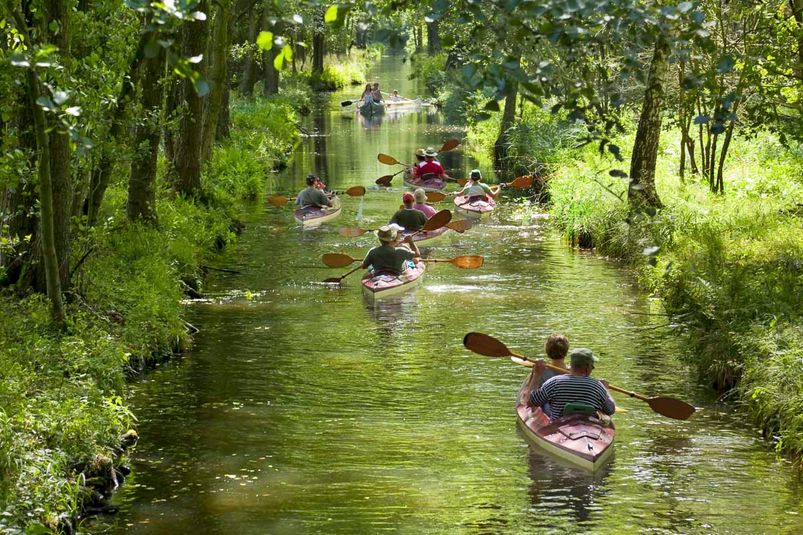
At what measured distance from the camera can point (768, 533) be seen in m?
8.61

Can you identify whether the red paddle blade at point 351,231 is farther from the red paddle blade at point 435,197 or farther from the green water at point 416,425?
the red paddle blade at point 435,197

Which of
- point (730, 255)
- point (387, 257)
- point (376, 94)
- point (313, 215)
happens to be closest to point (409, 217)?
point (313, 215)

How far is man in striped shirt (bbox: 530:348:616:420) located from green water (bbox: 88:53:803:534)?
18.1 inches

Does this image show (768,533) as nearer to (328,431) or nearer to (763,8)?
(328,431)

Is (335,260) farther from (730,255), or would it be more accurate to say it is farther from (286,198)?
(286,198)

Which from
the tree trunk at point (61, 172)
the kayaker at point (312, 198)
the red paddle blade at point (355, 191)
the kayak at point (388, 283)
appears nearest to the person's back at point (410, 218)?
the kayaker at point (312, 198)

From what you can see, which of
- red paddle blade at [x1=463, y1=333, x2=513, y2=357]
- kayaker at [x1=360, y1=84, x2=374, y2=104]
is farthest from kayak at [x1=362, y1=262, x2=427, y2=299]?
kayaker at [x1=360, y1=84, x2=374, y2=104]

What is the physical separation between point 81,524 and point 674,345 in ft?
27.2

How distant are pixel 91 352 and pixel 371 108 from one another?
40.2 meters

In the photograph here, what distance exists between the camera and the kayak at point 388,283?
17.5 metres

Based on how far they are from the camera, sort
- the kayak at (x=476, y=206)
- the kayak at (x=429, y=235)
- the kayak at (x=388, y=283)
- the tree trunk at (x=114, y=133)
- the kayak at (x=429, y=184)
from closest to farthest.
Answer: the tree trunk at (x=114, y=133)
the kayak at (x=388, y=283)
the kayak at (x=429, y=235)
the kayak at (x=476, y=206)
the kayak at (x=429, y=184)

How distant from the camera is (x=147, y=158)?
15.9m

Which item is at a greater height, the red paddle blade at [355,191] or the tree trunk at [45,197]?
the tree trunk at [45,197]

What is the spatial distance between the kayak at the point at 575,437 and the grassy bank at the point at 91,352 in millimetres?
3682
